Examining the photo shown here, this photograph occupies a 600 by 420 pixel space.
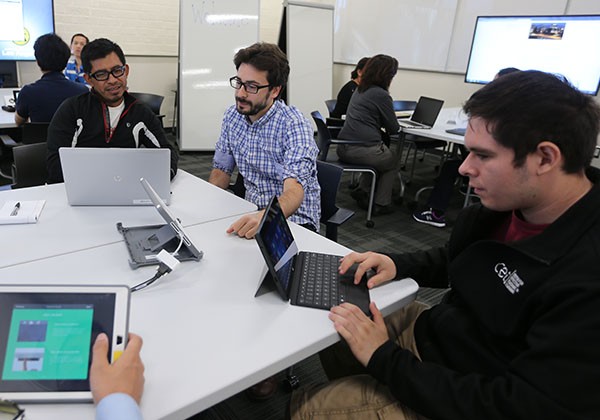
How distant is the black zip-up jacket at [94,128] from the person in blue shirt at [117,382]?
128 cm

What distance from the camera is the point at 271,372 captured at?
2.75 feet

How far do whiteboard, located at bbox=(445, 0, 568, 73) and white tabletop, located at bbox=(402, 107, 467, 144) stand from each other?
1.36 metres

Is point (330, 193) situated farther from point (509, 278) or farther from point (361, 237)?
point (361, 237)

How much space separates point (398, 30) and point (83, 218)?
5559 mm

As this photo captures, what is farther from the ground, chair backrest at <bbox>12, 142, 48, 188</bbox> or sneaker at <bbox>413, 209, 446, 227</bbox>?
chair backrest at <bbox>12, 142, 48, 188</bbox>

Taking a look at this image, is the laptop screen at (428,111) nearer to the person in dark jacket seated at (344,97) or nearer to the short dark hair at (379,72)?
the short dark hair at (379,72)

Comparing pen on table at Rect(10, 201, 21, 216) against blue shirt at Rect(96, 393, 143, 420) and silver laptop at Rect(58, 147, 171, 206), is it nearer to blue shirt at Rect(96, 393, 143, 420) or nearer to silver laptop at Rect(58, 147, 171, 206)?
silver laptop at Rect(58, 147, 171, 206)

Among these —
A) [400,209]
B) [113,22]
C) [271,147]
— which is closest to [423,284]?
[271,147]

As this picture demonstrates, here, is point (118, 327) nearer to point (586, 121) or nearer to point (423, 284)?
point (423, 284)

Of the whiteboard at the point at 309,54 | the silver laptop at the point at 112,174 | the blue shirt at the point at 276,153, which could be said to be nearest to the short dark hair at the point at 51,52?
the blue shirt at the point at 276,153

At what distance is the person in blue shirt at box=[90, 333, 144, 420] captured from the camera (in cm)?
65

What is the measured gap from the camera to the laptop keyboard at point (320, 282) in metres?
1.04

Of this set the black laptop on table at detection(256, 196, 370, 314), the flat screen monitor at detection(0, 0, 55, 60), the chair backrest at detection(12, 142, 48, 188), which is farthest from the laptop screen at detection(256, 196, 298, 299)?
the flat screen monitor at detection(0, 0, 55, 60)

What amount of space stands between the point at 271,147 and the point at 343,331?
1131mm
